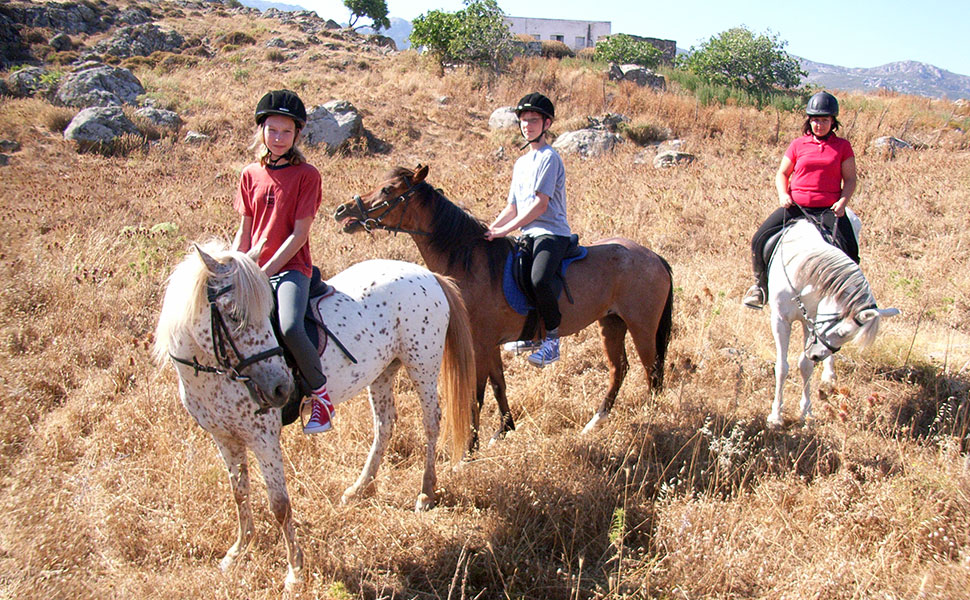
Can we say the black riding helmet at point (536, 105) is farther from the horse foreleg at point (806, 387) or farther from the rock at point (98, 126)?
the rock at point (98, 126)

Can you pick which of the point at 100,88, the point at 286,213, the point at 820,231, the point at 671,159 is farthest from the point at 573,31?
the point at 286,213

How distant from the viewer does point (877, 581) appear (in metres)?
2.69

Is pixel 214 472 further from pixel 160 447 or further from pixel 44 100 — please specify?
pixel 44 100

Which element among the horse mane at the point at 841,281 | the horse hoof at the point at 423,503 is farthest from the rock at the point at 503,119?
the horse hoof at the point at 423,503

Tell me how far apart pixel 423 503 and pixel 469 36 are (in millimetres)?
22042

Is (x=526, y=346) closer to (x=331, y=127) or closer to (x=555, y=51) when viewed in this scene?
(x=331, y=127)

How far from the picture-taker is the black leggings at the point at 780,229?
4.95 m

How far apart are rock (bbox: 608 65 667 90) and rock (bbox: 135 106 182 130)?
16014 millimetres

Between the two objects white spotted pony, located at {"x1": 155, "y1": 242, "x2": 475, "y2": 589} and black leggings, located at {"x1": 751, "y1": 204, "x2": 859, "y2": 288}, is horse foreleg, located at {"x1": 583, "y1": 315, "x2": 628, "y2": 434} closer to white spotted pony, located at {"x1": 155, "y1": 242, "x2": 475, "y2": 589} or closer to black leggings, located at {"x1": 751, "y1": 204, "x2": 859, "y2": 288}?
white spotted pony, located at {"x1": 155, "y1": 242, "x2": 475, "y2": 589}

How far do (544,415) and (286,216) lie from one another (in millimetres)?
2753

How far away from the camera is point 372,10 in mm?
55531

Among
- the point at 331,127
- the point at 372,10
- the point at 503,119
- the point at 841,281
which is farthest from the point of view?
the point at 372,10

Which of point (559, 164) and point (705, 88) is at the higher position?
point (705, 88)

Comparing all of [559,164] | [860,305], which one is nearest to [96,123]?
[559,164]
